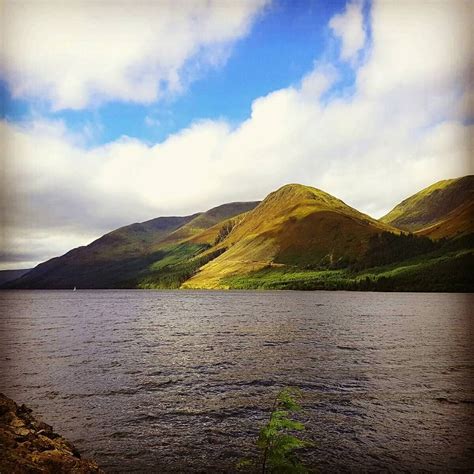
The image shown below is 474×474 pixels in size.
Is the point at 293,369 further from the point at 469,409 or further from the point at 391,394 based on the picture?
the point at 469,409

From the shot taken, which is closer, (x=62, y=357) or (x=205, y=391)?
(x=205, y=391)

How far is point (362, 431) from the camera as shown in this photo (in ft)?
58.4

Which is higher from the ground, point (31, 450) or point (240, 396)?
point (31, 450)

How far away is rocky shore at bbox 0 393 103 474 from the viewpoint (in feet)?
30.1

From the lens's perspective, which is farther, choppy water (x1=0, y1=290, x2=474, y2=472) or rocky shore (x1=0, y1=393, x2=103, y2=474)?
choppy water (x1=0, y1=290, x2=474, y2=472)

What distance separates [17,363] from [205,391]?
18938 mm

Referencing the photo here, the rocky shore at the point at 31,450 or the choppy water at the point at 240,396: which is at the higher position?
the rocky shore at the point at 31,450

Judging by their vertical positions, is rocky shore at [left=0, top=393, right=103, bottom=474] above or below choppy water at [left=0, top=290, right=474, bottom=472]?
above

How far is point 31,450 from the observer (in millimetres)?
10602

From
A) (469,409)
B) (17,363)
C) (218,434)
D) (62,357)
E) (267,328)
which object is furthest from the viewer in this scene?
(267,328)

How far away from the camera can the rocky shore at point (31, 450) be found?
9.18 meters

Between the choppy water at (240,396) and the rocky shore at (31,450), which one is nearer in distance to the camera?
the rocky shore at (31,450)

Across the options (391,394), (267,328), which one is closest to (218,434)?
(391,394)

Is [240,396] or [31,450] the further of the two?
[240,396]
